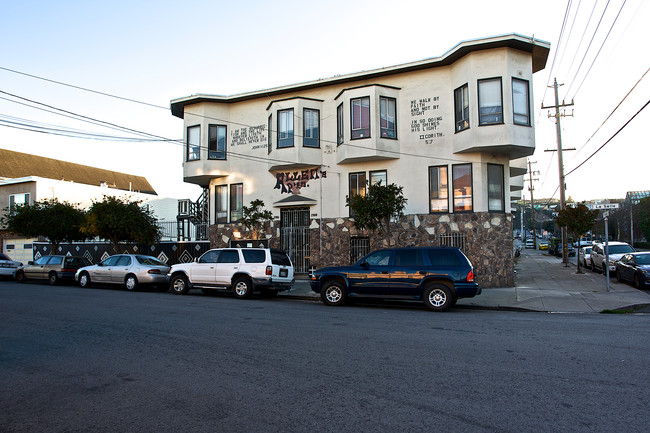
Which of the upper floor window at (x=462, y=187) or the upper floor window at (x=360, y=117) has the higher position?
the upper floor window at (x=360, y=117)

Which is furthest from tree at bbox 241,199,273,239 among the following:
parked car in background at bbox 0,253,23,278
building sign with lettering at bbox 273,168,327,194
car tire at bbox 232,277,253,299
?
parked car in background at bbox 0,253,23,278

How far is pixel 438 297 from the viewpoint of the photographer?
12617mm

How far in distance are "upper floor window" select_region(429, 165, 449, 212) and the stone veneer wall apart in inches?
16.8

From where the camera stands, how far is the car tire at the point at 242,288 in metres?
15.4

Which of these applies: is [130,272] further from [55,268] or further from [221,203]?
[221,203]

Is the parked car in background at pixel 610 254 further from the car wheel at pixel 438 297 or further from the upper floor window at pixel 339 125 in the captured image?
the upper floor window at pixel 339 125

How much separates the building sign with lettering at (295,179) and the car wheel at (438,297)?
10.2 metres

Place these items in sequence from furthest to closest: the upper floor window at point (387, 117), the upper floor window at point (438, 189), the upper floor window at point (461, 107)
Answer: the upper floor window at point (387, 117)
the upper floor window at point (438, 189)
the upper floor window at point (461, 107)

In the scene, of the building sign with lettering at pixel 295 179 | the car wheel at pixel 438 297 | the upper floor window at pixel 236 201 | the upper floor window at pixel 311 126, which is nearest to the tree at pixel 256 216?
the upper floor window at pixel 236 201

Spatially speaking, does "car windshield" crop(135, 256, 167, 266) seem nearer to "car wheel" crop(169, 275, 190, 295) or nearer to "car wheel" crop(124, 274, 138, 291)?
"car wheel" crop(124, 274, 138, 291)

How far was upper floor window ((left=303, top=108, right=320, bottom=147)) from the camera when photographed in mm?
21688

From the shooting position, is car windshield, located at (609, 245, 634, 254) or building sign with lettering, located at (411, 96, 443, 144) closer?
building sign with lettering, located at (411, 96, 443, 144)

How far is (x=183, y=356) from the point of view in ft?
22.3

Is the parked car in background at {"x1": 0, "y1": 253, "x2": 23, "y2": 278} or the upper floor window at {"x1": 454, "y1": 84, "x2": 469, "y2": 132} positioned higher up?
the upper floor window at {"x1": 454, "y1": 84, "x2": 469, "y2": 132}
